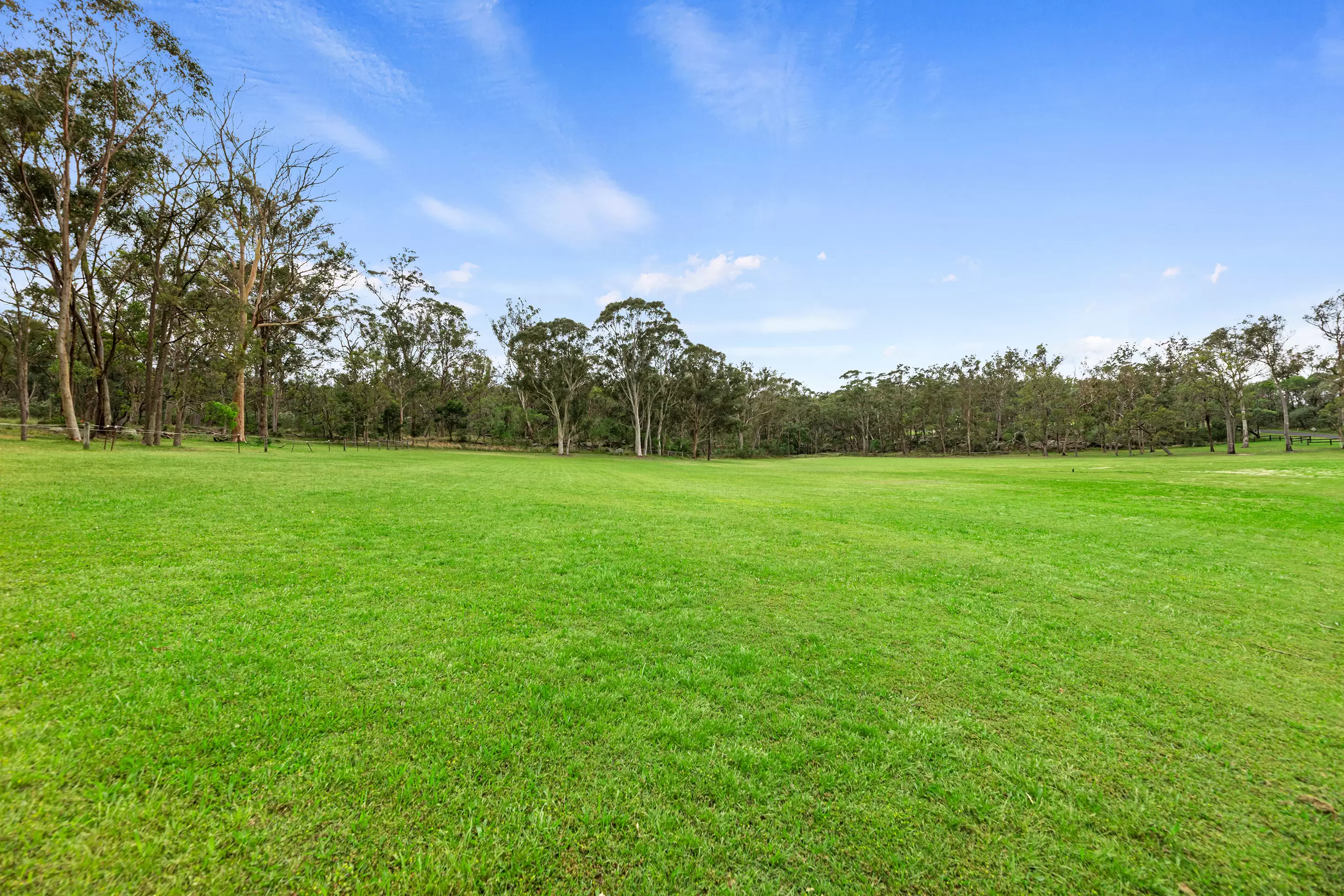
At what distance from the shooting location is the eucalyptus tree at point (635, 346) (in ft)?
148

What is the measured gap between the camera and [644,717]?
2979 millimetres

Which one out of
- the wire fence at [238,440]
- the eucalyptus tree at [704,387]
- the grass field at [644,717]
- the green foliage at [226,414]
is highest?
the eucalyptus tree at [704,387]

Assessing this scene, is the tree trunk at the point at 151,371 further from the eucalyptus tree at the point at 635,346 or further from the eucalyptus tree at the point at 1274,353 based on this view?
the eucalyptus tree at the point at 1274,353

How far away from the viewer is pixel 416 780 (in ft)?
7.73

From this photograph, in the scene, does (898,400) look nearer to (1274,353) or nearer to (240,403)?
(1274,353)

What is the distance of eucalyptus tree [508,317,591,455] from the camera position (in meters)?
43.9

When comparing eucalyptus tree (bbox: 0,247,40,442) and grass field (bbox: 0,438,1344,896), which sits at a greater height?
eucalyptus tree (bbox: 0,247,40,442)

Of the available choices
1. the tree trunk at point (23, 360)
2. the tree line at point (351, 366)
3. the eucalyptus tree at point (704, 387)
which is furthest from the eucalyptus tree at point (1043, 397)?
the tree trunk at point (23, 360)

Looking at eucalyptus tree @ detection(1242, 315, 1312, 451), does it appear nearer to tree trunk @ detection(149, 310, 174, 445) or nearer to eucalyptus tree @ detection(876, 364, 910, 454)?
eucalyptus tree @ detection(876, 364, 910, 454)

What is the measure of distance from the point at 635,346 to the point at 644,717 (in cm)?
4469

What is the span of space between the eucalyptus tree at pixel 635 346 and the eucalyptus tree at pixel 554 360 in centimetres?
209

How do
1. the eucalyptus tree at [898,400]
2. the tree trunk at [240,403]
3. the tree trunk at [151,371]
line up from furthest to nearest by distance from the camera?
the eucalyptus tree at [898,400], the tree trunk at [240,403], the tree trunk at [151,371]

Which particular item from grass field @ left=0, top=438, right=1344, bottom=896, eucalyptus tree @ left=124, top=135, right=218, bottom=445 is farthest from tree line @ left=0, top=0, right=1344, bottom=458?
grass field @ left=0, top=438, right=1344, bottom=896

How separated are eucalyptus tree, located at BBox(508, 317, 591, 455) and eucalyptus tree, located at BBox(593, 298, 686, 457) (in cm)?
209
